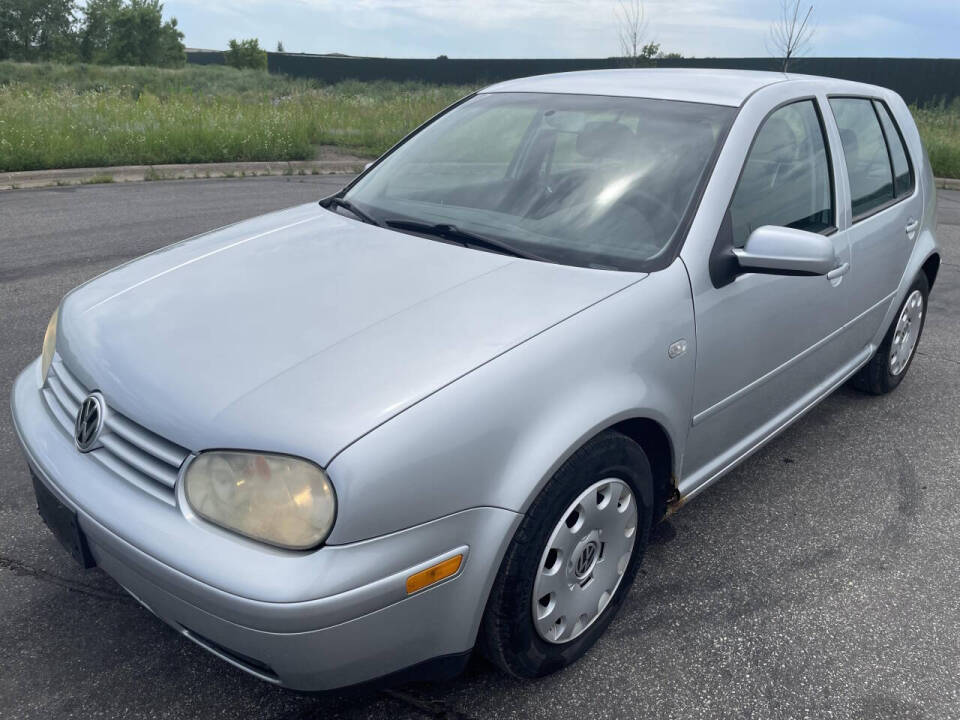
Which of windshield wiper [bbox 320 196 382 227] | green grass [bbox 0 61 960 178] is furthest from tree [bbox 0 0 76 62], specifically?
windshield wiper [bbox 320 196 382 227]

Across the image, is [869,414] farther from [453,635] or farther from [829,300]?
[453,635]

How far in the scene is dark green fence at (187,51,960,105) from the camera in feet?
76.9

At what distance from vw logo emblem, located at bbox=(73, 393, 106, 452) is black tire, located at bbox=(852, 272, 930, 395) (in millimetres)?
3494

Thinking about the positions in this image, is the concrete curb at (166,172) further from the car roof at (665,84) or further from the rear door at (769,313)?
the rear door at (769,313)

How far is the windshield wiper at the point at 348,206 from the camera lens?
296cm

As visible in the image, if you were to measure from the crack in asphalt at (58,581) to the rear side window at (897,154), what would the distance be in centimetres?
363

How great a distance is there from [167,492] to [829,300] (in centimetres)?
248

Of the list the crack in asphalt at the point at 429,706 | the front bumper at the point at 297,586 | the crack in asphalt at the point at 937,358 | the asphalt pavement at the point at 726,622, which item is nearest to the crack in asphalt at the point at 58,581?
the asphalt pavement at the point at 726,622

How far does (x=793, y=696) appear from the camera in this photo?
2.26 m

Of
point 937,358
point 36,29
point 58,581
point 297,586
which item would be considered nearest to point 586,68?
point 937,358

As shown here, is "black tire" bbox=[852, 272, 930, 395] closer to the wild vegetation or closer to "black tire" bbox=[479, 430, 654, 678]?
"black tire" bbox=[479, 430, 654, 678]

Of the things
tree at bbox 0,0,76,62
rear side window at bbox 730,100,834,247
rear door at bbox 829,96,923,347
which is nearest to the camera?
rear side window at bbox 730,100,834,247

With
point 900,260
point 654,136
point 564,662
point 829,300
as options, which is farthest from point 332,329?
point 900,260

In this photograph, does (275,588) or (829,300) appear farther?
(829,300)
